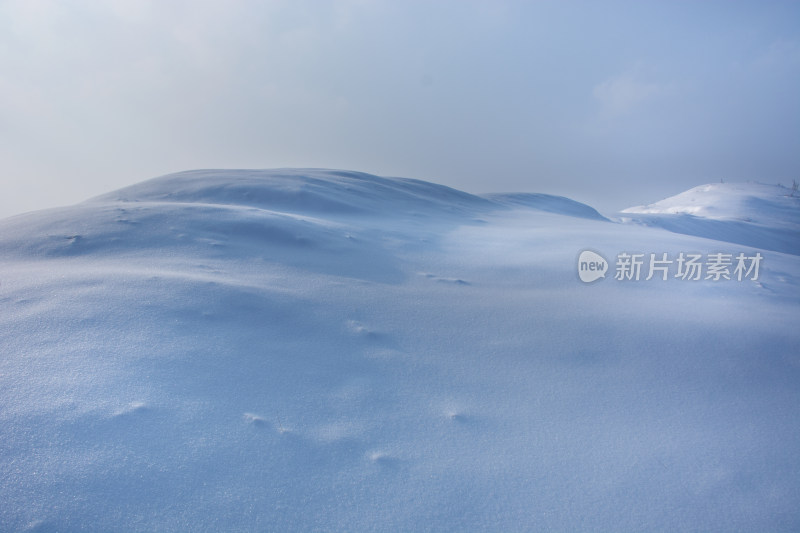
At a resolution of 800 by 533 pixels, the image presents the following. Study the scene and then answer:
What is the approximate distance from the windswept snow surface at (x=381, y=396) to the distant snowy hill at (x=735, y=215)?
28.8 ft

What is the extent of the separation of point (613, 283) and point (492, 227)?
2746mm

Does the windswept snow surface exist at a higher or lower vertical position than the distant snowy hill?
lower

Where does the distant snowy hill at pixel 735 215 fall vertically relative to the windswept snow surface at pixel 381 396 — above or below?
above

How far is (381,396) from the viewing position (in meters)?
1.92

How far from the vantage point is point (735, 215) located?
43.8 feet

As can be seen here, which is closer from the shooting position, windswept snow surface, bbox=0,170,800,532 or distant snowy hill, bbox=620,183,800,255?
windswept snow surface, bbox=0,170,800,532

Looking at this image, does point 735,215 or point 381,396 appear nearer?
point 381,396

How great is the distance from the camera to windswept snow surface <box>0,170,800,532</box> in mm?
1407

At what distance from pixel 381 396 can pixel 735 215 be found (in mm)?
14826

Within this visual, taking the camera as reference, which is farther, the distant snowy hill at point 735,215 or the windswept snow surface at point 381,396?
the distant snowy hill at point 735,215

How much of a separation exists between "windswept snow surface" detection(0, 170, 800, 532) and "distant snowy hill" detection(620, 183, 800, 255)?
8763 millimetres

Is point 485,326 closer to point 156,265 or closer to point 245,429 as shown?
point 245,429

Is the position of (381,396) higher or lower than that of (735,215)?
lower

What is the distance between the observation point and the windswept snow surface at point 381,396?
141cm
